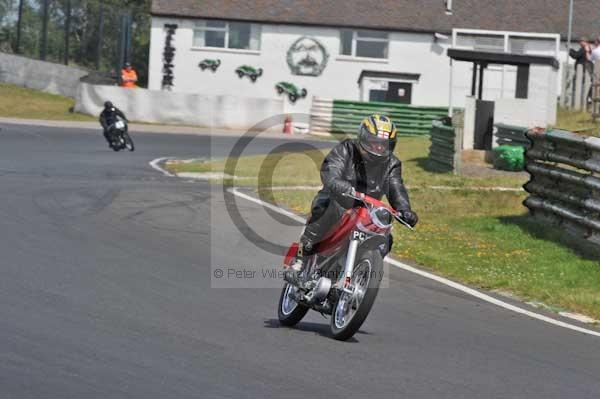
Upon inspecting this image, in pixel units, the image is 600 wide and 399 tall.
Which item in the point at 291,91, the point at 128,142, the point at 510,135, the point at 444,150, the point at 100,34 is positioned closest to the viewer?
the point at 510,135

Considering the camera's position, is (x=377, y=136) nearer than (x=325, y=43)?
Yes

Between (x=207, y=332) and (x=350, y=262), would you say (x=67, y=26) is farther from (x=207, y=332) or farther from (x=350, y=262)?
(x=350, y=262)

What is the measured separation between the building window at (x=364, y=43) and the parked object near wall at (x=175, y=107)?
10.3 metres

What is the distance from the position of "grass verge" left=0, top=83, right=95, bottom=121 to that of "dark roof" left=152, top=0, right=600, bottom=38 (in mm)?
8006

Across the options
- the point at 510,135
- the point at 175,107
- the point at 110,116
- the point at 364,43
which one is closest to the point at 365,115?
the point at 175,107

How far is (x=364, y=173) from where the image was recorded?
9.02 m

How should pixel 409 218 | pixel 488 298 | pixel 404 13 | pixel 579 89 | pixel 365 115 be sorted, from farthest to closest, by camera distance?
1. pixel 404 13
2. pixel 365 115
3. pixel 579 89
4. pixel 488 298
5. pixel 409 218

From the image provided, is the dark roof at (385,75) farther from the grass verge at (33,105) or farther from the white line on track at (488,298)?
the white line on track at (488,298)

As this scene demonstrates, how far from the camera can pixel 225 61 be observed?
55062 millimetres

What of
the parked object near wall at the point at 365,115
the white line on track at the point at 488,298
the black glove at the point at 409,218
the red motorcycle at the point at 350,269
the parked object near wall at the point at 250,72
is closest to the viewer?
the red motorcycle at the point at 350,269

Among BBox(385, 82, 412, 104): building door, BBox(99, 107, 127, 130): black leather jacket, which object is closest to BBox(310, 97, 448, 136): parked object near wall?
BBox(385, 82, 412, 104): building door

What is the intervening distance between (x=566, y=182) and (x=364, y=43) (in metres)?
40.1

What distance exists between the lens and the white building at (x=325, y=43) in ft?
178

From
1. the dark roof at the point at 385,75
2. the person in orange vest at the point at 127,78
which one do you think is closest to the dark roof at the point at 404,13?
the dark roof at the point at 385,75
